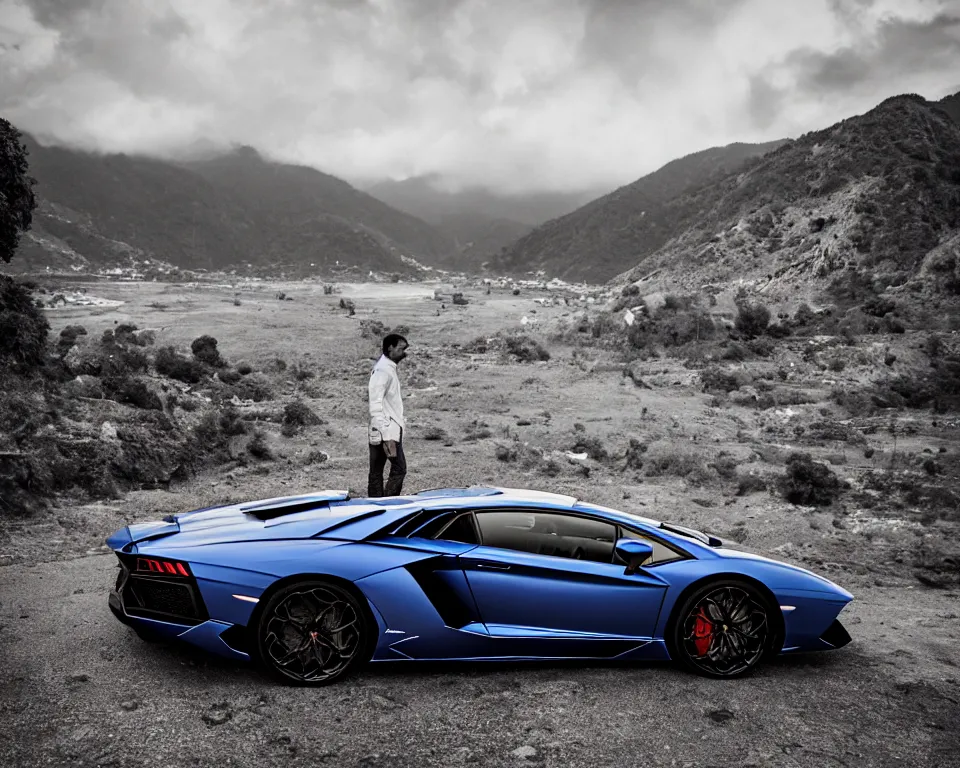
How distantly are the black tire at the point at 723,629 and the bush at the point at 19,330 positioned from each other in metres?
11.2

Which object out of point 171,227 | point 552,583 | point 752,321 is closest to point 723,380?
point 752,321

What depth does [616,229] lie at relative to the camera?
129625 millimetres

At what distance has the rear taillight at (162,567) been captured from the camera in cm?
422

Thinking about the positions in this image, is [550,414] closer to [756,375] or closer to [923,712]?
[756,375]

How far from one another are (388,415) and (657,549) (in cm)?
338

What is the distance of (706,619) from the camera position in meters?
4.58

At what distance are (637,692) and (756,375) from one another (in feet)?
61.7

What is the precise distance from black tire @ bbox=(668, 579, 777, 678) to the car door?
0.71ft

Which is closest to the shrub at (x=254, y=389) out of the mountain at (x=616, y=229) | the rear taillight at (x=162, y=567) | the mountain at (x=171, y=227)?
the rear taillight at (x=162, y=567)

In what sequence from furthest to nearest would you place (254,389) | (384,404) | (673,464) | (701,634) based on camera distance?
1. (254,389)
2. (673,464)
3. (384,404)
4. (701,634)

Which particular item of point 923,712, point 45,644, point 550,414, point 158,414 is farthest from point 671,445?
point 45,644

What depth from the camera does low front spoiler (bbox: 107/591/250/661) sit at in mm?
4184

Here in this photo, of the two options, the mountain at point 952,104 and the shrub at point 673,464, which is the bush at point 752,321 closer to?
the shrub at point 673,464

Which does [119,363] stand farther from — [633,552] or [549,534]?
[633,552]
